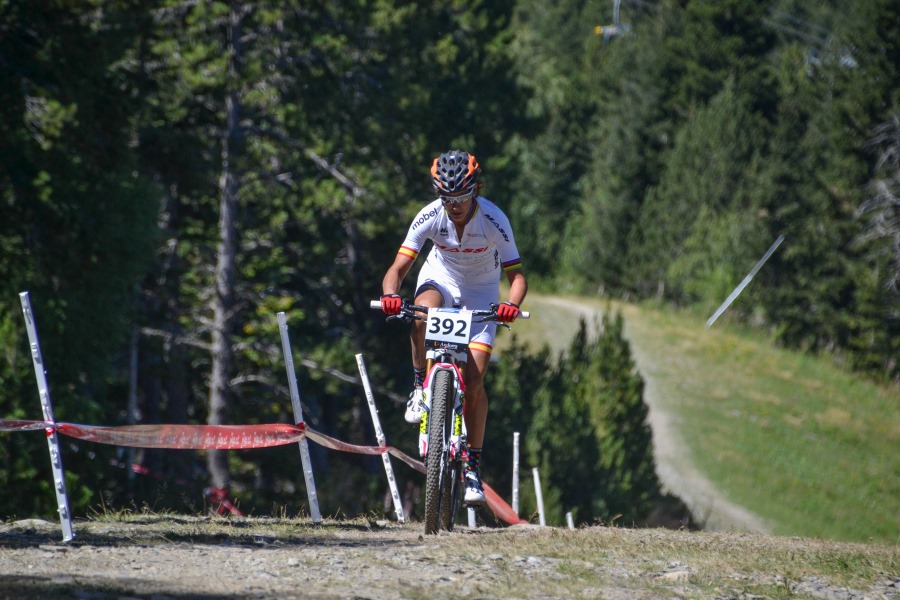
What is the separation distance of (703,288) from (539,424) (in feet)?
119

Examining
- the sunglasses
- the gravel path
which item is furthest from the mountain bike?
→ the sunglasses

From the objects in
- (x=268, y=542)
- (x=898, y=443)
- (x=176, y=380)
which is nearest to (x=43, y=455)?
(x=176, y=380)

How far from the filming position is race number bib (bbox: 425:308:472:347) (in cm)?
816

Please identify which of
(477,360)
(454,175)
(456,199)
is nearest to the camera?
(454,175)

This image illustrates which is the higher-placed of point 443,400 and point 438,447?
point 443,400

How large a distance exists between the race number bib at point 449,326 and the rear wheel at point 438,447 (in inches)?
8.9

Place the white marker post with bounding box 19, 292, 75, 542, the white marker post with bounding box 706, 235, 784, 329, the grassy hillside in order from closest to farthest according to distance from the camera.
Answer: the white marker post with bounding box 19, 292, 75, 542, the grassy hillside, the white marker post with bounding box 706, 235, 784, 329

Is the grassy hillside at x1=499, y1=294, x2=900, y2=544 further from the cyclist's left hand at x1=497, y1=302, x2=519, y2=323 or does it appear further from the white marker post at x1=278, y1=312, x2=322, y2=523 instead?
the cyclist's left hand at x1=497, y1=302, x2=519, y2=323

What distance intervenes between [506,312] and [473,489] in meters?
1.31

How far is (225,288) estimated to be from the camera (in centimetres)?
2736

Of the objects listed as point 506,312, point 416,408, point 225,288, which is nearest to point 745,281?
point 225,288

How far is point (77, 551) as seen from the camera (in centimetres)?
686

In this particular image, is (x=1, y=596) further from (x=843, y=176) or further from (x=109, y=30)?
(x=843, y=176)

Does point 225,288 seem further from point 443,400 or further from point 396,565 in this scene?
point 396,565
